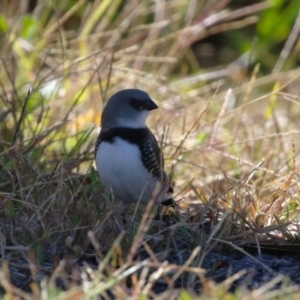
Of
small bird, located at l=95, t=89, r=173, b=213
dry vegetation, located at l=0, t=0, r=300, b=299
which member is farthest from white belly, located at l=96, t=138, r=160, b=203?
dry vegetation, located at l=0, t=0, r=300, b=299

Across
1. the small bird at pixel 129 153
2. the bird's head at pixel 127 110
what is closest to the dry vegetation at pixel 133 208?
the small bird at pixel 129 153

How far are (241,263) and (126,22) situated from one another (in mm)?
3226

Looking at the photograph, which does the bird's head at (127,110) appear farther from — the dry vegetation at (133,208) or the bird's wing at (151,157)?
the dry vegetation at (133,208)

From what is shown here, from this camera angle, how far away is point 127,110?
4.31 m

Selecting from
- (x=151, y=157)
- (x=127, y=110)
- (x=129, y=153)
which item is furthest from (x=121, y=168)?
(x=127, y=110)

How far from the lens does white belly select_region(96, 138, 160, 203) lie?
13.3ft

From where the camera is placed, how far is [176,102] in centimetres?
577

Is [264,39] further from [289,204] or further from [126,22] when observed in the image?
[289,204]

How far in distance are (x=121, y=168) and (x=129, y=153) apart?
9cm

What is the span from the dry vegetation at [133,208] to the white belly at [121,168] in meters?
0.11

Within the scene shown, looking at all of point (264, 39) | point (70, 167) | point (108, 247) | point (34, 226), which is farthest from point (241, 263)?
point (264, 39)

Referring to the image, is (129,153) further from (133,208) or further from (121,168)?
(133,208)

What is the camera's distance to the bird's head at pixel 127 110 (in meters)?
4.27

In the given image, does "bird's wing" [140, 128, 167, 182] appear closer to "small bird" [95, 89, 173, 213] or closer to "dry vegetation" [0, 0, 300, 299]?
"small bird" [95, 89, 173, 213]
